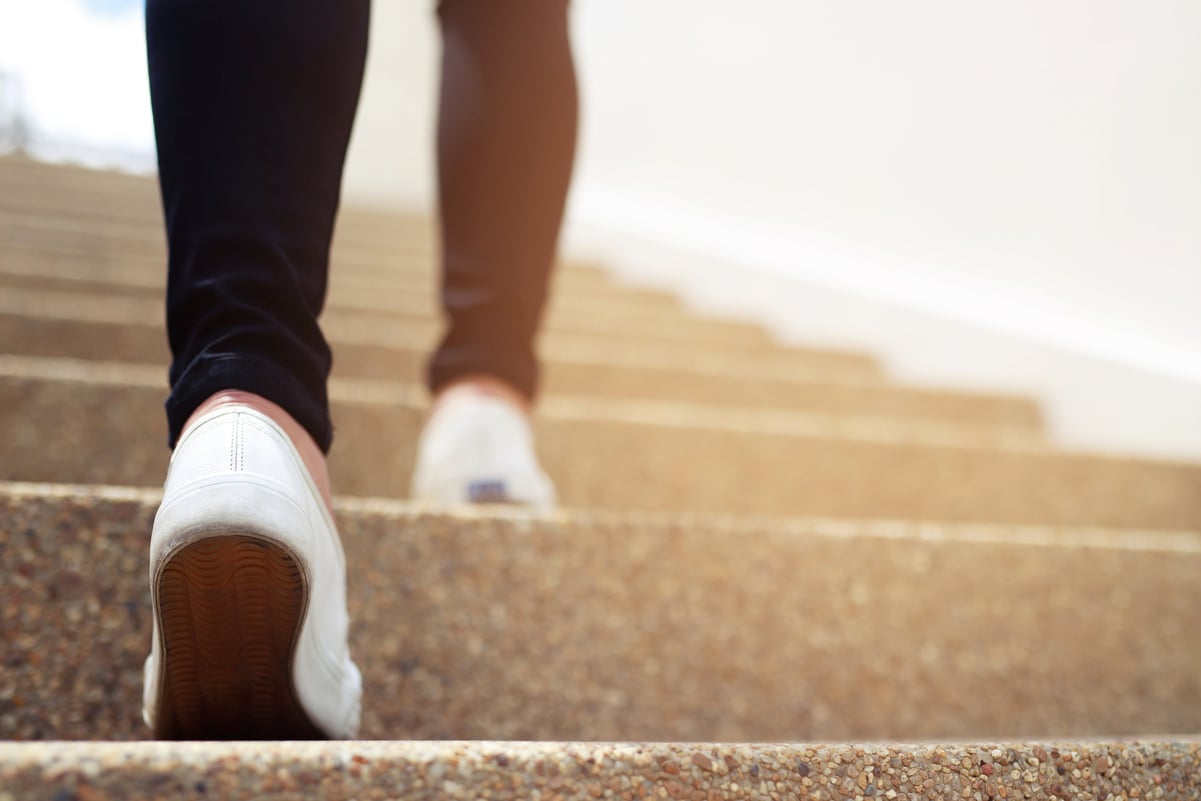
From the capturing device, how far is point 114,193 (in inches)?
116

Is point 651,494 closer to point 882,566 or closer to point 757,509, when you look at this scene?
point 757,509

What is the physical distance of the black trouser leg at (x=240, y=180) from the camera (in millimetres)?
474

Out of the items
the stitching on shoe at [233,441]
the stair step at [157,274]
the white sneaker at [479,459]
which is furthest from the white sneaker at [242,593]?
the stair step at [157,274]

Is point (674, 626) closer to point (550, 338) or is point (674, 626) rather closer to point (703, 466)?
point (703, 466)

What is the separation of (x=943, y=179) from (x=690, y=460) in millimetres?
947

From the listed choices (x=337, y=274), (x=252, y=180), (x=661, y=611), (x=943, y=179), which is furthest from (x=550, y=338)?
(x=252, y=180)

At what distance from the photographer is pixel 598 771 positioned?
0.41 metres

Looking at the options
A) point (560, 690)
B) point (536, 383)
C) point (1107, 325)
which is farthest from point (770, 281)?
point (560, 690)

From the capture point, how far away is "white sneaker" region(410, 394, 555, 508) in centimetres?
79

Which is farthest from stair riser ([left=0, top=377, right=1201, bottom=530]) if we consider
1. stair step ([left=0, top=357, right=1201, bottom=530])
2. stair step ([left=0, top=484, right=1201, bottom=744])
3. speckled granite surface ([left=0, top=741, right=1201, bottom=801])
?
speckled granite surface ([left=0, top=741, right=1201, bottom=801])

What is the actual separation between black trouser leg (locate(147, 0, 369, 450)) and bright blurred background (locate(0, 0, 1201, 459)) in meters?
0.03

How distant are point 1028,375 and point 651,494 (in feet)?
2.72

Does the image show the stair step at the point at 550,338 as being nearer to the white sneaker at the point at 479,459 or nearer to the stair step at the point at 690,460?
the stair step at the point at 690,460

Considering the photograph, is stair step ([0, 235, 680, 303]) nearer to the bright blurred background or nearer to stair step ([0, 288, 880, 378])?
stair step ([0, 288, 880, 378])
